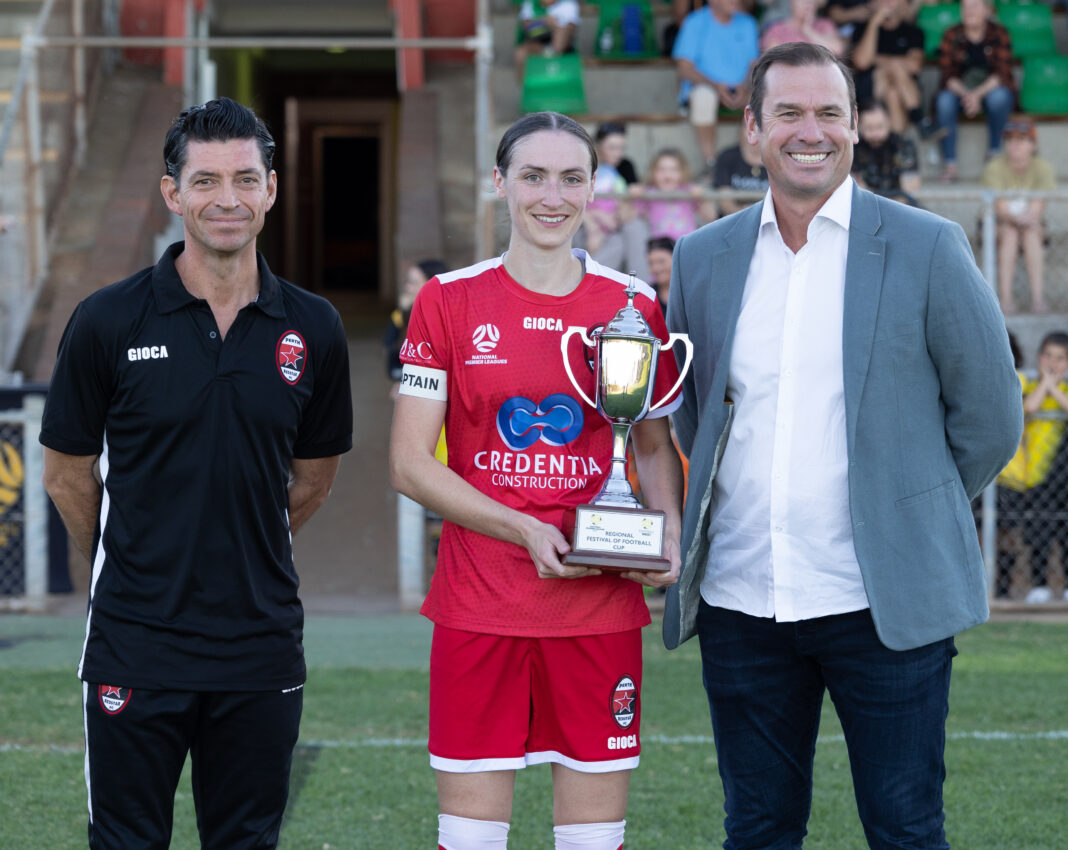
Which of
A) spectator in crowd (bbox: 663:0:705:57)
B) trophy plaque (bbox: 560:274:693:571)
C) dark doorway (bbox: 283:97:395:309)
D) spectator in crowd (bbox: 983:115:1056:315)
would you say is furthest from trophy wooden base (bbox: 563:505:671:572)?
dark doorway (bbox: 283:97:395:309)

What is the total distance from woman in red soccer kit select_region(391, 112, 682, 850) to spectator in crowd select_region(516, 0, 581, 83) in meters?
9.74

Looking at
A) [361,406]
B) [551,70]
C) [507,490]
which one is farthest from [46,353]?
[507,490]

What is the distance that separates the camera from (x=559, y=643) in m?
3.04

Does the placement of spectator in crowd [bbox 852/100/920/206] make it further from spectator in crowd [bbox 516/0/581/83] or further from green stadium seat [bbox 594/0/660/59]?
green stadium seat [bbox 594/0/660/59]

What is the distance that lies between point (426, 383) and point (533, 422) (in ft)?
0.82

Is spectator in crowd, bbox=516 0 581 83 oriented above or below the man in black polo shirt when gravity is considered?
above

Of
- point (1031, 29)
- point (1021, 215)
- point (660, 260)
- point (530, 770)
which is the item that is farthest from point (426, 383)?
point (1031, 29)

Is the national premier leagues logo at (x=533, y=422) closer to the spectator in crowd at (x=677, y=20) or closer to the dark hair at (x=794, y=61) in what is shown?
the dark hair at (x=794, y=61)

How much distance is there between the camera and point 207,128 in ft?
9.51

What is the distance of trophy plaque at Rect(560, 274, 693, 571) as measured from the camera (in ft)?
9.56

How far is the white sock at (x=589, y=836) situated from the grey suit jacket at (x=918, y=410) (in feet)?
2.40

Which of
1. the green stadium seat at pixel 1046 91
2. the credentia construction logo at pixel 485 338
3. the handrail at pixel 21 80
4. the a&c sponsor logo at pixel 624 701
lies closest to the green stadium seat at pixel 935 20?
the green stadium seat at pixel 1046 91

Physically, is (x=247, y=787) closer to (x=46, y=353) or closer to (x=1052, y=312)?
(x=46, y=353)

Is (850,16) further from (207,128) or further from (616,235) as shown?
(207,128)
